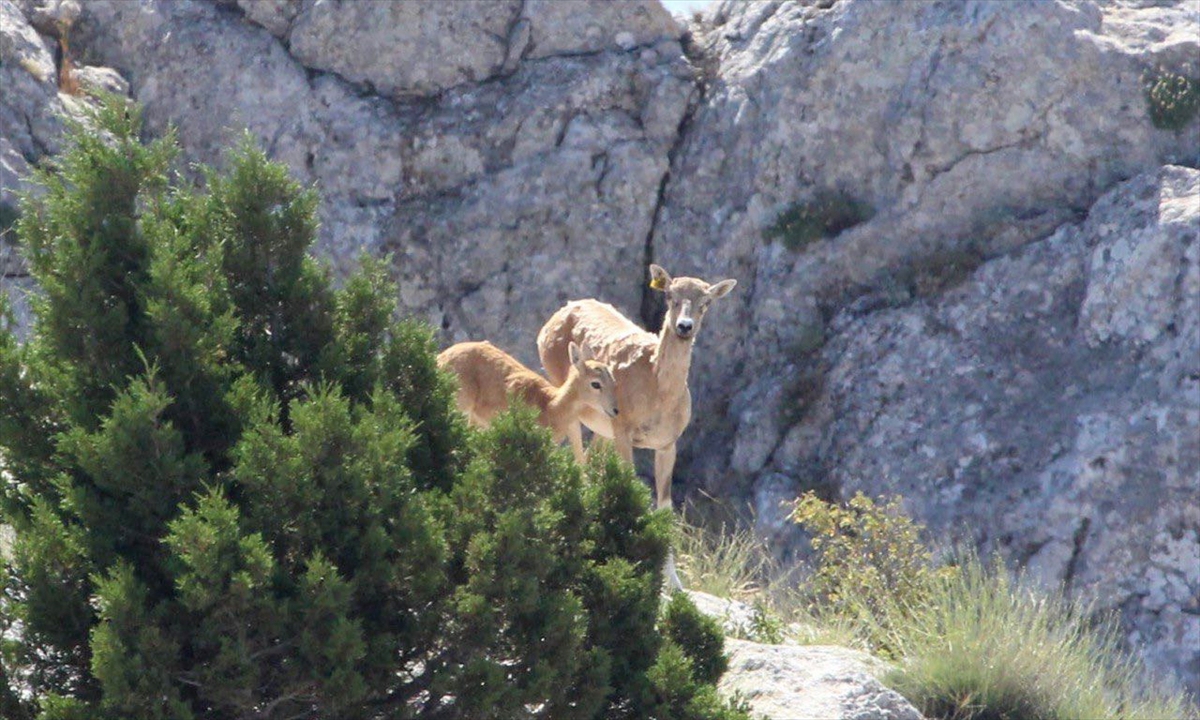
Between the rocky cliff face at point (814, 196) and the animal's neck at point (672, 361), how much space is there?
1.87 meters

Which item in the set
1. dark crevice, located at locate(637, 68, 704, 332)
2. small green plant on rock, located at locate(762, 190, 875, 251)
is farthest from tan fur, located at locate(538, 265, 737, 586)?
dark crevice, located at locate(637, 68, 704, 332)

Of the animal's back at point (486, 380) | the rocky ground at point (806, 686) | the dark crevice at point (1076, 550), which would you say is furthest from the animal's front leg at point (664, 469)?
the rocky ground at point (806, 686)

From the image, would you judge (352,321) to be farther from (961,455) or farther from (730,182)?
(730,182)

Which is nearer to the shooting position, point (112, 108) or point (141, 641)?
point (141, 641)

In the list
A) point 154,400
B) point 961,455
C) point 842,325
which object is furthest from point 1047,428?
point 154,400

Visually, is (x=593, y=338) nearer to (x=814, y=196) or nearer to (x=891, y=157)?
(x=814, y=196)

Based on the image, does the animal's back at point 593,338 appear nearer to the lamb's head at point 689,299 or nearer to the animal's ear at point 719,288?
the lamb's head at point 689,299

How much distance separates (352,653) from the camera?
4.78m

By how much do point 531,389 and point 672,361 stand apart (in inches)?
45.8

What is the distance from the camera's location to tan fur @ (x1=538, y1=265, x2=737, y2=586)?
11.7 metres

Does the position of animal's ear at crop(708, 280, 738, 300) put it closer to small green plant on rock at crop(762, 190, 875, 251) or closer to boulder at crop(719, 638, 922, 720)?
small green plant on rock at crop(762, 190, 875, 251)

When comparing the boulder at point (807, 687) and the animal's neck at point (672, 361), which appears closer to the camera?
the boulder at point (807, 687)

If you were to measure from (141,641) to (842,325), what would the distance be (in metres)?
9.85

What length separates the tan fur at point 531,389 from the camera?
→ 11070 millimetres
